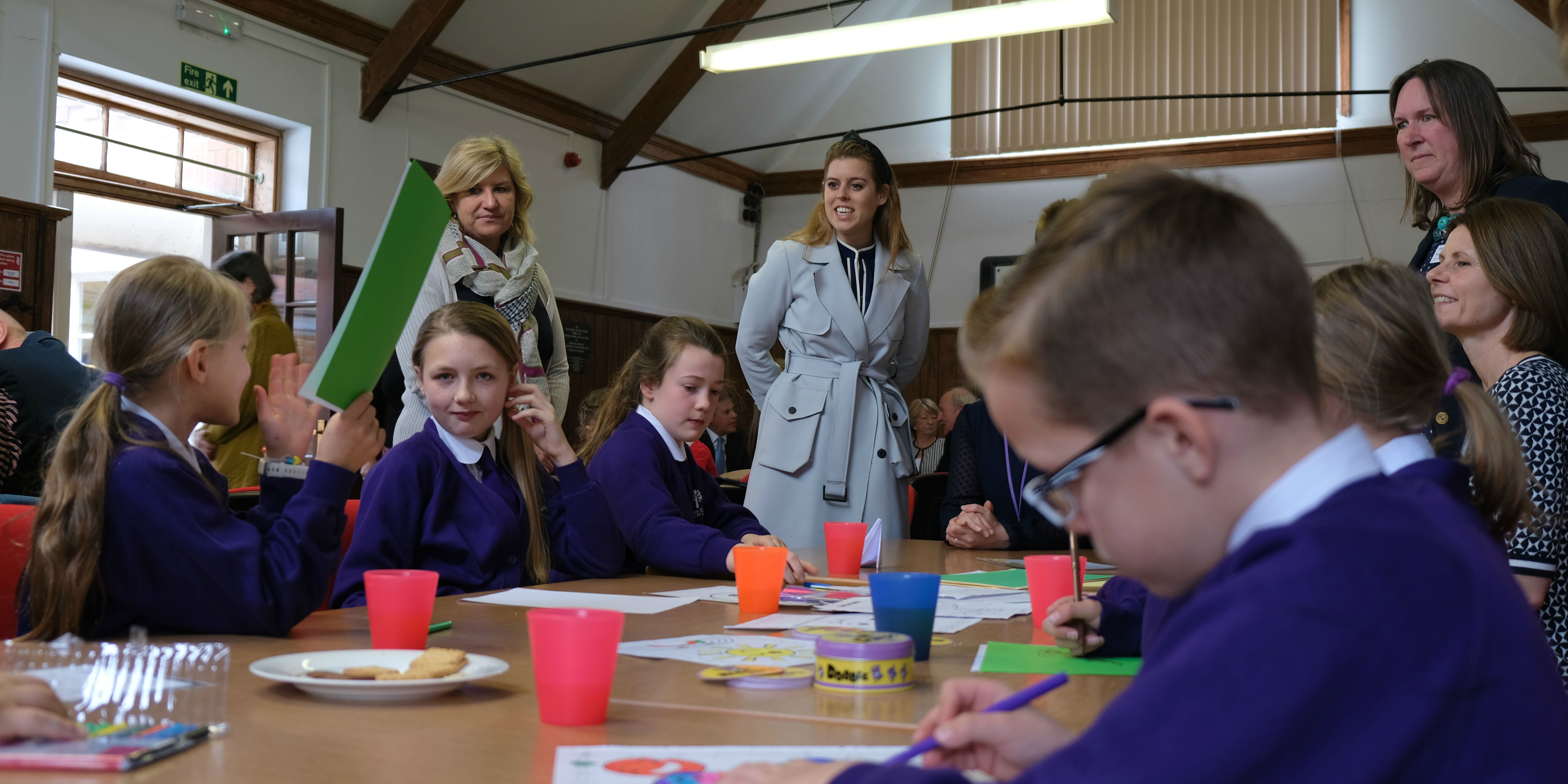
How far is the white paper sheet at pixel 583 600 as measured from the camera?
1590 mm

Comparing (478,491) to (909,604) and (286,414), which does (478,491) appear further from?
(909,604)

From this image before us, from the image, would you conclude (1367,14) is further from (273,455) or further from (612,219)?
(273,455)

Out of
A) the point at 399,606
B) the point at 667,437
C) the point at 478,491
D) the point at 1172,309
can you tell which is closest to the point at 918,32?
the point at 667,437

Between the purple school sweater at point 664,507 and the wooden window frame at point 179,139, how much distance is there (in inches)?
167

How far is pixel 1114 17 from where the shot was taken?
4.71 m

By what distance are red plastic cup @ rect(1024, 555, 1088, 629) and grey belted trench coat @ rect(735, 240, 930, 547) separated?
4.88 feet

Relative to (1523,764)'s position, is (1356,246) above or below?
above

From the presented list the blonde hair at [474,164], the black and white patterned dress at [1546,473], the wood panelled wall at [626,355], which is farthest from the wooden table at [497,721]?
the wood panelled wall at [626,355]

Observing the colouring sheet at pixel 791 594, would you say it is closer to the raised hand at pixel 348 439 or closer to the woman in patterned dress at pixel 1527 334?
the raised hand at pixel 348 439

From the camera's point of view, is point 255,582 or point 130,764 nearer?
point 130,764

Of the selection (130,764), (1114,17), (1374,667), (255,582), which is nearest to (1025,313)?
(1374,667)

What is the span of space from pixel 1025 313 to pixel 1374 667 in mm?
268

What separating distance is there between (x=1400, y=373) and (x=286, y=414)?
157 cm

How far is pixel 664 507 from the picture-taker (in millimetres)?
2281
